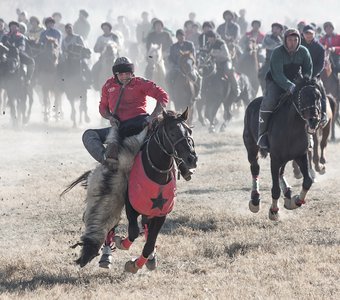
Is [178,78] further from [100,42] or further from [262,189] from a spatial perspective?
[262,189]

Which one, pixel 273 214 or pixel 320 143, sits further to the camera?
pixel 320 143

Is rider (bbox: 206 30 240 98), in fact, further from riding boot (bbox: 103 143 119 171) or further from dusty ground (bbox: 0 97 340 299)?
riding boot (bbox: 103 143 119 171)

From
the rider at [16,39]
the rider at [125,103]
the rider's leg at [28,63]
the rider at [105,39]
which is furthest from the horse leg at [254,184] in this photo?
the rider at [105,39]

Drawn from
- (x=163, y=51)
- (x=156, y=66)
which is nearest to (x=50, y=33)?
(x=156, y=66)

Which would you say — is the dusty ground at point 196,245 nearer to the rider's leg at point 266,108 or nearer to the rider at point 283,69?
the rider's leg at point 266,108

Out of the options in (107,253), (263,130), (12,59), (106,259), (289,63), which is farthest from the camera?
(12,59)

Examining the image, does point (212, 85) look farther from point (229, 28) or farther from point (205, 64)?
point (229, 28)

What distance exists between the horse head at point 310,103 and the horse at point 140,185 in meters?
2.80

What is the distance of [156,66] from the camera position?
2606 cm

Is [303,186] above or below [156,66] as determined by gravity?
below

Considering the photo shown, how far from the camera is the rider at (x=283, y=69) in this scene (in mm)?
11648

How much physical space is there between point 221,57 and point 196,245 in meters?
14.3

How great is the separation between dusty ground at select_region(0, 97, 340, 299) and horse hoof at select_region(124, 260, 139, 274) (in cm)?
8

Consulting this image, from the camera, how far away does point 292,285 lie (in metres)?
8.14
